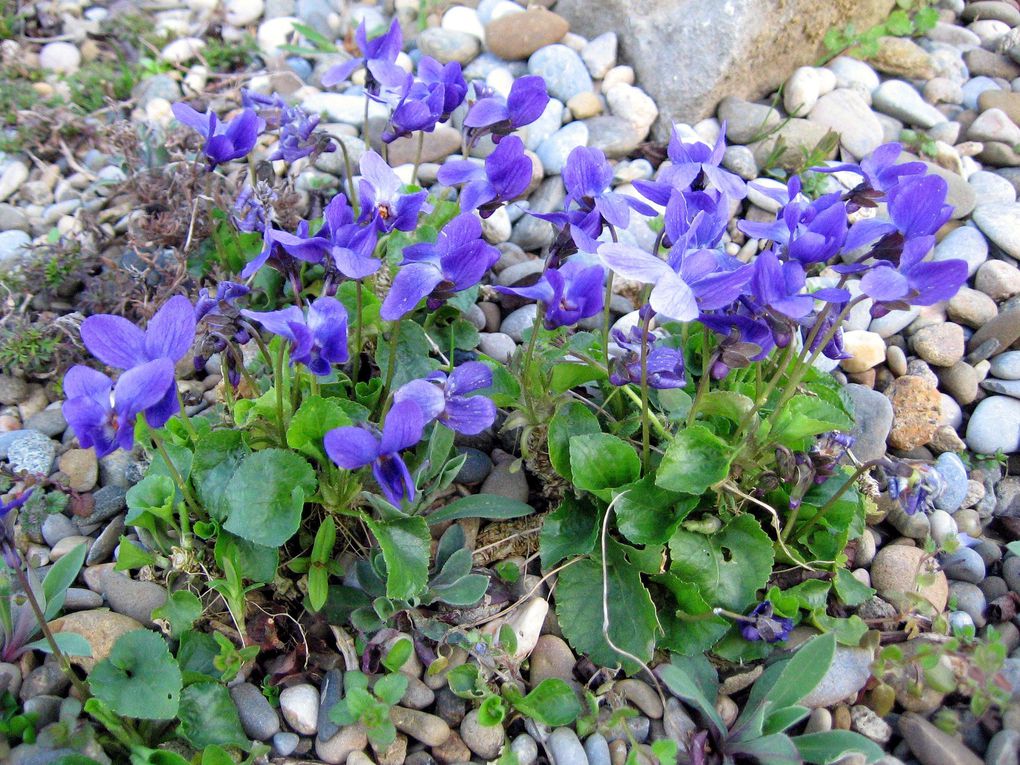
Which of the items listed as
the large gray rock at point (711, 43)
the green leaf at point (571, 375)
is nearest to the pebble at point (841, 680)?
the green leaf at point (571, 375)

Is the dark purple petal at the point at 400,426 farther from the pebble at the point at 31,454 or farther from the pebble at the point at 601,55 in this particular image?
the pebble at the point at 601,55

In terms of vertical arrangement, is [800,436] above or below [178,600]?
above

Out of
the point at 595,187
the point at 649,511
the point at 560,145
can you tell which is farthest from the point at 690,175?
the point at 560,145

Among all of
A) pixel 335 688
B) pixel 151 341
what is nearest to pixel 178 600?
pixel 335 688

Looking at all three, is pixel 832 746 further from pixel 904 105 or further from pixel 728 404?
pixel 904 105

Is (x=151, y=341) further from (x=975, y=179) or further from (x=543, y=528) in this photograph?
(x=975, y=179)

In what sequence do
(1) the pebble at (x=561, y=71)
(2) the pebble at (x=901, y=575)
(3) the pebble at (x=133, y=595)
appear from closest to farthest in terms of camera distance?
(3) the pebble at (x=133, y=595) → (2) the pebble at (x=901, y=575) → (1) the pebble at (x=561, y=71)

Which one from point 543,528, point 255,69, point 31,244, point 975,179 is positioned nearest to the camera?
point 543,528
